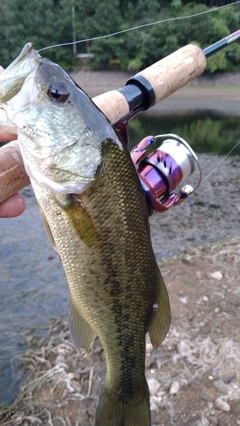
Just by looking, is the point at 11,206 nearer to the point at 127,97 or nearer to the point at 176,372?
the point at 127,97

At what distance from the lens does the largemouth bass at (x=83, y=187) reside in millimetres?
1385

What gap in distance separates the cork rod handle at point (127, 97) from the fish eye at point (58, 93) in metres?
0.38

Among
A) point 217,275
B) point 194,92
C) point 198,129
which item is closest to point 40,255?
point 217,275

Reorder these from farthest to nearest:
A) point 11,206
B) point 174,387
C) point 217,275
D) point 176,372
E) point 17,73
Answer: point 217,275 → point 176,372 → point 174,387 → point 11,206 → point 17,73

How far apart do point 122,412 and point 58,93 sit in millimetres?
1356

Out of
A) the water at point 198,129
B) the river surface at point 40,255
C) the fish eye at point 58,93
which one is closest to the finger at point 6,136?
the fish eye at point 58,93

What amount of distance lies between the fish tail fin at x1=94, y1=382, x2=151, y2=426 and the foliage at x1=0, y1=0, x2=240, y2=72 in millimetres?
25796

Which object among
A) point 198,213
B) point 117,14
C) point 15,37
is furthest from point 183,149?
point 117,14

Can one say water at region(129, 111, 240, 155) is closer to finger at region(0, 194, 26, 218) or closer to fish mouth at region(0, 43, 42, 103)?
finger at region(0, 194, 26, 218)

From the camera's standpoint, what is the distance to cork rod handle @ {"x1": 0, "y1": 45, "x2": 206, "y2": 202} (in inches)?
67.6

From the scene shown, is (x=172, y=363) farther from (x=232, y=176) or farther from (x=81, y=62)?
(x=81, y=62)

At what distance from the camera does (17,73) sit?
54.3 inches

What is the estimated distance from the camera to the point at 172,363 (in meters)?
3.15

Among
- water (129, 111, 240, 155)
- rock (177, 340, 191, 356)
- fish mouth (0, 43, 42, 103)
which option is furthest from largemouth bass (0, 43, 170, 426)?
water (129, 111, 240, 155)
